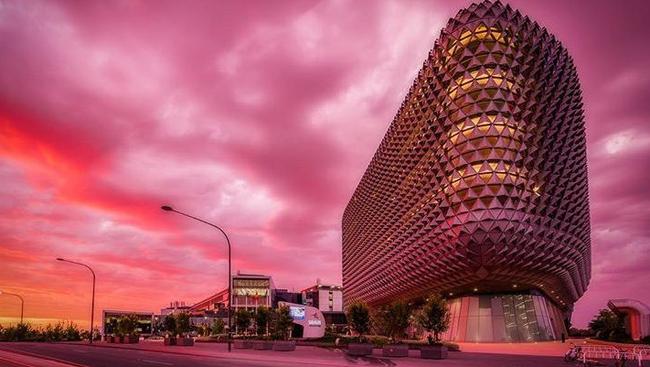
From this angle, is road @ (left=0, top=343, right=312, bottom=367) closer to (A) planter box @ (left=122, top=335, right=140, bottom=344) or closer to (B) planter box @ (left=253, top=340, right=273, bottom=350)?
(B) planter box @ (left=253, top=340, right=273, bottom=350)

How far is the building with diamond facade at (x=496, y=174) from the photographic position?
6531cm

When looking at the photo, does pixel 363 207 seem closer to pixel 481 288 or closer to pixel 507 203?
pixel 481 288

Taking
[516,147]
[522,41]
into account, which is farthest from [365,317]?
[522,41]

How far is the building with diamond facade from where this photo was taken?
65.3 meters

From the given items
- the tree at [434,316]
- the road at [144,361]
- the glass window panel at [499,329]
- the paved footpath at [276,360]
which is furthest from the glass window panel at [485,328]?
the road at [144,361]

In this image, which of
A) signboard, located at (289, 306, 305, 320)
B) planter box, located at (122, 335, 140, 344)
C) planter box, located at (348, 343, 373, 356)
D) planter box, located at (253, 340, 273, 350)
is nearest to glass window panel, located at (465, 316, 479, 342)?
signboard, located at (289, 306, 305, 320)

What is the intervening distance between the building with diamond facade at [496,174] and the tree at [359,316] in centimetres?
2377

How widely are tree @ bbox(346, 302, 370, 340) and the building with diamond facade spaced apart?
23.8 m

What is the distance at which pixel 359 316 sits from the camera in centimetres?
4744

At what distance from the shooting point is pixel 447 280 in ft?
256

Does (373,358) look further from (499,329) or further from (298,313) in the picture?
(298,313)

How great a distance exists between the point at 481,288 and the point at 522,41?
3735 centimetres

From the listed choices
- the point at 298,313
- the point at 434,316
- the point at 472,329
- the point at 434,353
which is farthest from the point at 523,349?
the point at 298,313

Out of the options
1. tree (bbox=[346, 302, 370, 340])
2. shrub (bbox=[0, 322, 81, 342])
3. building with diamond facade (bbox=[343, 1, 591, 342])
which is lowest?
shrub (bbox=[0, 322, 81, 342])
